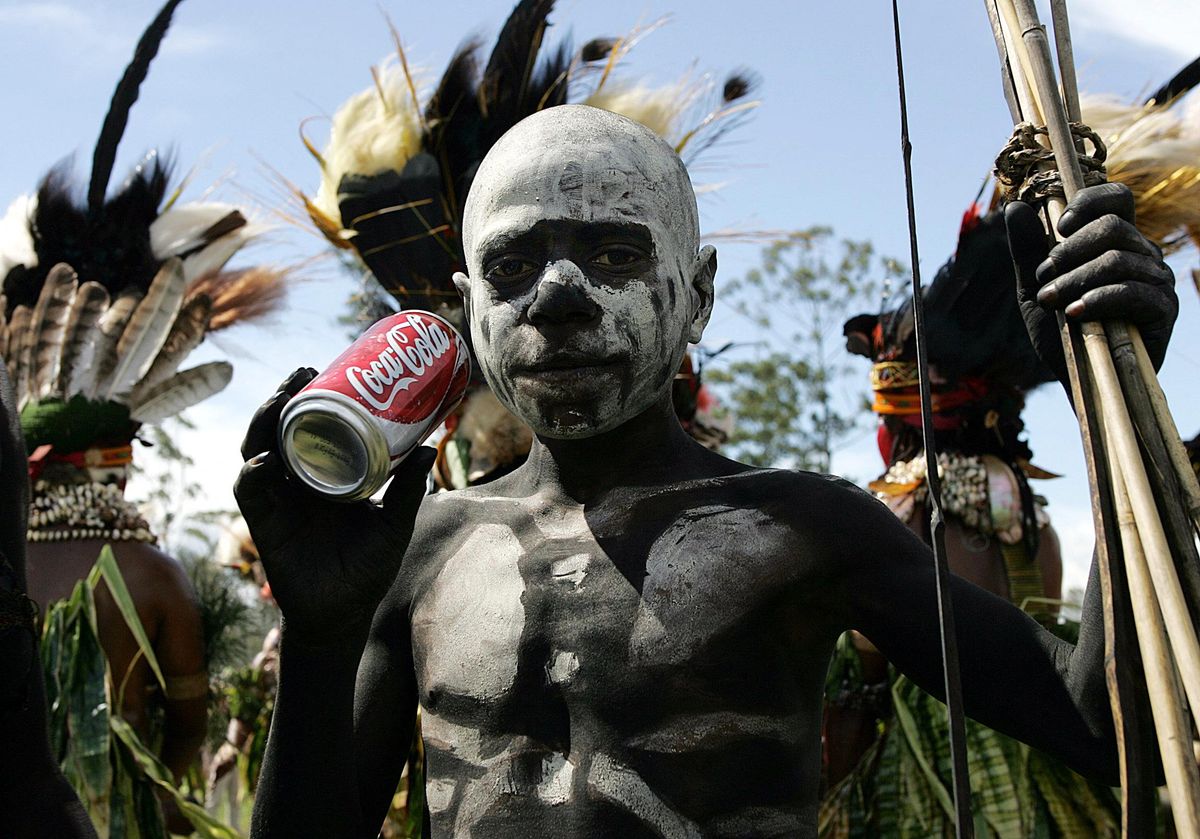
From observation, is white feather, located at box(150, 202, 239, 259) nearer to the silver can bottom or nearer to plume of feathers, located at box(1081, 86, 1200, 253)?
plume of feathers, located at box(1081, 86, 1200, 253)

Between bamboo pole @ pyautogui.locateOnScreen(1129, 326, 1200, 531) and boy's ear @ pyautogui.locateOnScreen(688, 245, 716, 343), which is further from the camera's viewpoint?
boy's ear @ pyautogui.locateOnScreen(688, 245, 716, 343)

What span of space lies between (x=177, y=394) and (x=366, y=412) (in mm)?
4328

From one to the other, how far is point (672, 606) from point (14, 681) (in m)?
0.91

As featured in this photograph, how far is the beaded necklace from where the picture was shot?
5645mm

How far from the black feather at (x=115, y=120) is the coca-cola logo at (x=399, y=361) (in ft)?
13.6

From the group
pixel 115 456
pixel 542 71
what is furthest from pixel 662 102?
pixel 115 456

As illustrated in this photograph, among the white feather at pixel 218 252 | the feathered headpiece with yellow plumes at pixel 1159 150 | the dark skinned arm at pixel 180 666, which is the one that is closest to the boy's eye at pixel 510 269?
the feathered headpiece with yellow plumes at pixel 1159 150

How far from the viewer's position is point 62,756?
4863 millimetres

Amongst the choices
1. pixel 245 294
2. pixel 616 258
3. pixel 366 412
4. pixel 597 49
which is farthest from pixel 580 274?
pixel 245 294

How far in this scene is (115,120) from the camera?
6.04 m

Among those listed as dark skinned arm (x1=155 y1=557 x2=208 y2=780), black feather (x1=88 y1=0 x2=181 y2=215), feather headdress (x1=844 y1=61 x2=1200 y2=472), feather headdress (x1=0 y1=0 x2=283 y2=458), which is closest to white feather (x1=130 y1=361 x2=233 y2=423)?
feather headdress (x1=0 y1=0 x2=283 y2=458)

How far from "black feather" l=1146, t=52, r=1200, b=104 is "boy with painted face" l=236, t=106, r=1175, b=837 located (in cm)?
244

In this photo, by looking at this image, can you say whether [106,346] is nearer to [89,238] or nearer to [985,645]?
[89,238]

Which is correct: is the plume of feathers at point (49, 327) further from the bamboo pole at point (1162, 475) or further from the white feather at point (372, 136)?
the bamboo pole at point (1162, 475)
